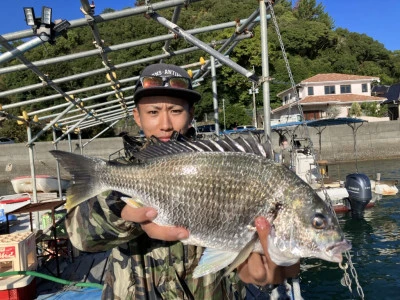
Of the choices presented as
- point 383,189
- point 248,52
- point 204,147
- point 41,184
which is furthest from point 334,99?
point 204,147

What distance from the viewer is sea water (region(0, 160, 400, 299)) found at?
891 cm

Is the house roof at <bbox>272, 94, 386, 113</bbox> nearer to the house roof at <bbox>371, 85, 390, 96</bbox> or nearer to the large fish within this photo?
the house roof at <bbox>371, 85, 390, 96</bbox>

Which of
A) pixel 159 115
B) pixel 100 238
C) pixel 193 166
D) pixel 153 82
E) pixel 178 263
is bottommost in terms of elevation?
pixel 178 263

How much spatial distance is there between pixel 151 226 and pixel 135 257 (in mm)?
394

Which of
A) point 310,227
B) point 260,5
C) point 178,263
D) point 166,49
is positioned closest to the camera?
point 310,227

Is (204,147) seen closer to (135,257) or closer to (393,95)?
(135,257)

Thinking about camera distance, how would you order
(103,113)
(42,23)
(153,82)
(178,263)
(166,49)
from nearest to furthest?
1. (178,263)
2. (153,82)
3. (42,23)
4. (166,49)
5. (103,113)

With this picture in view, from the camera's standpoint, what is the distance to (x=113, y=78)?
739 centimetres

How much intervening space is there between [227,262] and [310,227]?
1.54ft

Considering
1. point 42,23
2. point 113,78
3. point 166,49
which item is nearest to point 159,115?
point 42,23

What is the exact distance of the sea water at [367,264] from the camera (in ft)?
29.2

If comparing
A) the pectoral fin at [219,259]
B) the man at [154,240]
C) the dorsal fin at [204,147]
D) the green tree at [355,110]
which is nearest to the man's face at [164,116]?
the man at [154,240]

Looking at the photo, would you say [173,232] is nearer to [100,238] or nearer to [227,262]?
[227,262]

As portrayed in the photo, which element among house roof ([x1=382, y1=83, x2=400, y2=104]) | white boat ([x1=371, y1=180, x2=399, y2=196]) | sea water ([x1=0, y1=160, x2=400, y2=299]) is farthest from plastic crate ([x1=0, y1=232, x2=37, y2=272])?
house roof ([x1=382, y1=83, x2=400, y2=104])
